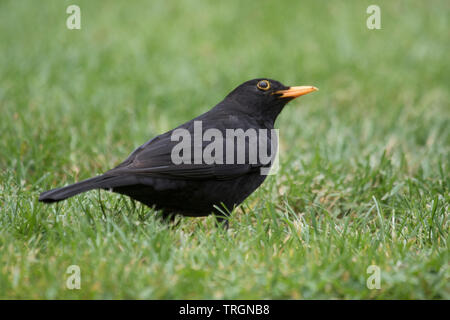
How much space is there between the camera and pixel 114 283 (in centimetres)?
245

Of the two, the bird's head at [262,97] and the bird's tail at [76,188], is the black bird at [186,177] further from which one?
the bird's head at [262,97]

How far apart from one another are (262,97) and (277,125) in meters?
2.10

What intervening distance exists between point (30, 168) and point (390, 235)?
9.47ft

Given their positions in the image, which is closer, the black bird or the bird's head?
the black bird

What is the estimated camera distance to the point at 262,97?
3.89 metres

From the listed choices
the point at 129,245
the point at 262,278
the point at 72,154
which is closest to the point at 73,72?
the point at 72,154

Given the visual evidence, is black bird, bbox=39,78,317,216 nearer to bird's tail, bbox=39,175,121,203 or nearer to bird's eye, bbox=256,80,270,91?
bird's tail, bbox=39,175,121,203

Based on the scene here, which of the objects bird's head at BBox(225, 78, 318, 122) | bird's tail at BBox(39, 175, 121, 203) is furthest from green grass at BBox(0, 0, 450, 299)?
bird's head at BBox(225, 78, 318, 122)

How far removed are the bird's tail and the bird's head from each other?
1267 millimetres

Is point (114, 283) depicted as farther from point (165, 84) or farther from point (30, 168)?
point (165, 84)

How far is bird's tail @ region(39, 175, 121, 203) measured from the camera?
277cm

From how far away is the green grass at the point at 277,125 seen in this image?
8.39 feet

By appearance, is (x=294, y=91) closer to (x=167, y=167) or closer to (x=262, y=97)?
(x=262, y=97)

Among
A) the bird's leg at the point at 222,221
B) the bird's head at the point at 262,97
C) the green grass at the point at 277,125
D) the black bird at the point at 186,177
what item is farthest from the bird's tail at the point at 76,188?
the bird's head at the point at 262,97
